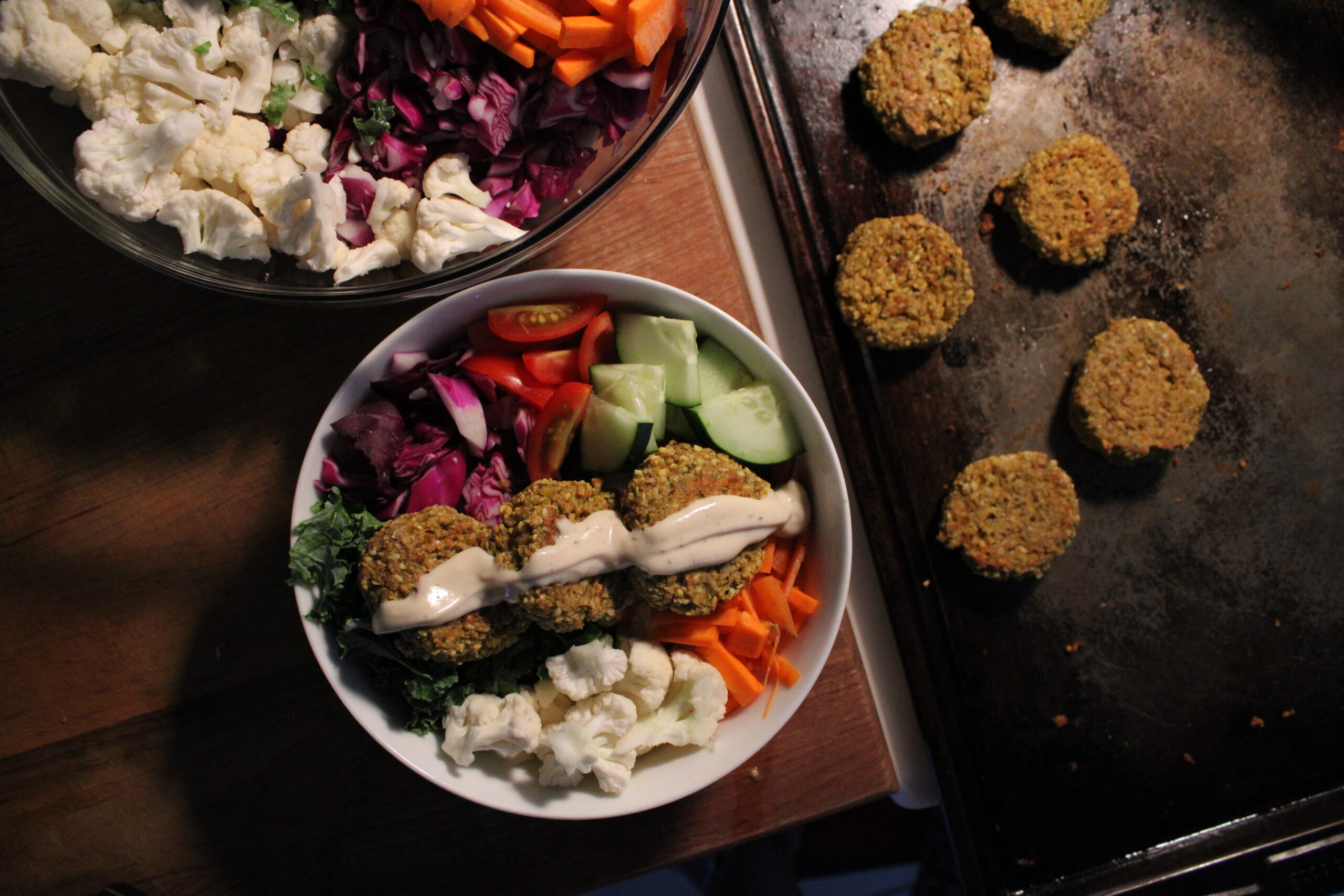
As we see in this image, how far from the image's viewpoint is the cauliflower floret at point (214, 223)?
1.33 meters

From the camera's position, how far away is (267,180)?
1.36 metres

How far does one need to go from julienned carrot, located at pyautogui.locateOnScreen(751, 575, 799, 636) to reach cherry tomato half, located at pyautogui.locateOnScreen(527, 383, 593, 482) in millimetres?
416

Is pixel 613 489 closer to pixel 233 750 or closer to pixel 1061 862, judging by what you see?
pixel 233 750

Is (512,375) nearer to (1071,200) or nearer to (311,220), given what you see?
(311,220)

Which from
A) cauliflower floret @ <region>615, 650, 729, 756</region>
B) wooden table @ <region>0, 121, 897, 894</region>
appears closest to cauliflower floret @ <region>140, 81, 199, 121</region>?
wooden table @ <region>0, 121, 897, 894</region>

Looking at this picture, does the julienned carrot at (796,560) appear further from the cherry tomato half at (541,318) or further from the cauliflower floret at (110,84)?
the cauliflower floret at (110,84)

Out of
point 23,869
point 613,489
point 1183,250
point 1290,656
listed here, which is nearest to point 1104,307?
point 1183,250

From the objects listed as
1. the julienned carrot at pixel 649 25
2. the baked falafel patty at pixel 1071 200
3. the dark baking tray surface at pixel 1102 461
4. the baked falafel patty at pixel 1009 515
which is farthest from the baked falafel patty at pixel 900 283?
the julienned carrot at pixel 649 25

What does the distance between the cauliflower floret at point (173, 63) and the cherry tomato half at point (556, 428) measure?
696 mm

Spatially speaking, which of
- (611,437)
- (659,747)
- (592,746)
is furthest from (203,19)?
(659,747)

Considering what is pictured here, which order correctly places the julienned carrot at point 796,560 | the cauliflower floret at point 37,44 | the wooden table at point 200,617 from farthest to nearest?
the wooden table at point 200,617 → the julienned carrot at point 796,560 → the cauliflower floret at point 37,44

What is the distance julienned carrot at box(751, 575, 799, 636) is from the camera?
5.11ft

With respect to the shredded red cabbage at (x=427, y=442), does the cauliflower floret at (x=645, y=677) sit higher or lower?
lower

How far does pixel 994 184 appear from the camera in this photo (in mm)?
1950
